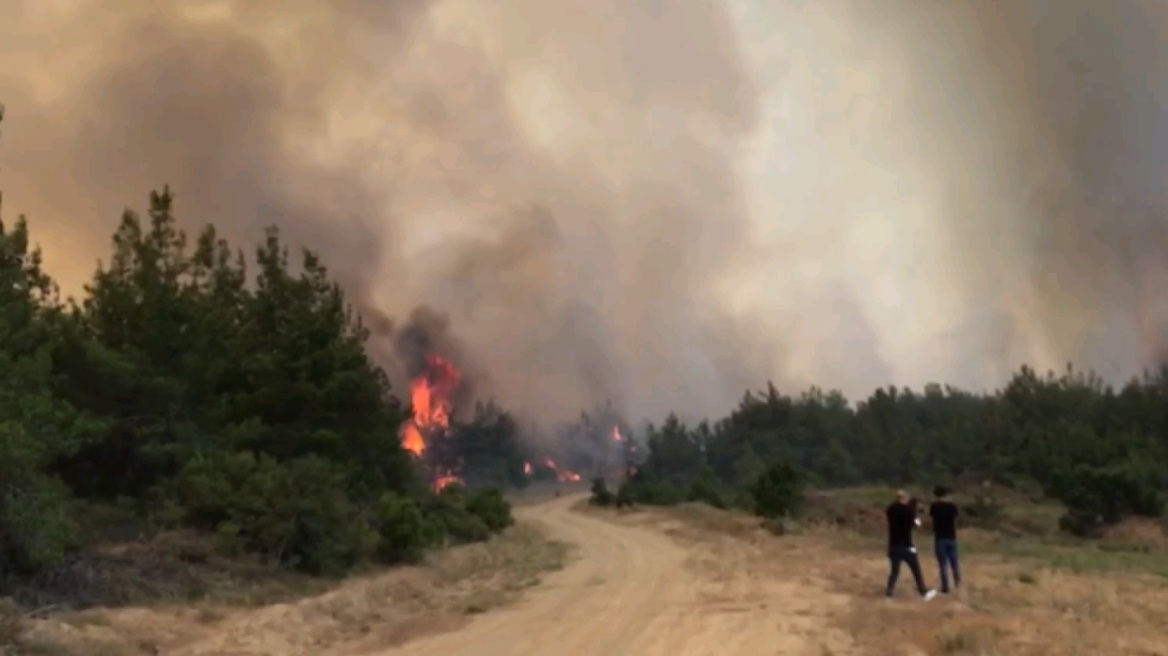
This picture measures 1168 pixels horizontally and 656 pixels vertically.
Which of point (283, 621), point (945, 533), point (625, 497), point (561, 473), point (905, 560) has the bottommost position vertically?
point (283, 621)

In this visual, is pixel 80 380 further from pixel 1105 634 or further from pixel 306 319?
pixel 1105 634

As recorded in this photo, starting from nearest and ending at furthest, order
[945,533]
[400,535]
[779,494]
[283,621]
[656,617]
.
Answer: [283,621] → [656,617] → [945,533] → [400,535] → [779,494]

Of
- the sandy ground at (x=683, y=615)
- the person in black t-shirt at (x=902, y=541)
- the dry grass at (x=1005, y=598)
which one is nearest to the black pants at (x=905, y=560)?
the person in black t-shirt at (x=902, y=541)

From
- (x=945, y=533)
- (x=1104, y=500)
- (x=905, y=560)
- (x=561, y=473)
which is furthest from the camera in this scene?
(x=561, y=473)

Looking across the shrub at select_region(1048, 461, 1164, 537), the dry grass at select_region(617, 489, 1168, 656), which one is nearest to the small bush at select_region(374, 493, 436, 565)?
the dry grass at select_region(617, 489, 1168, 656)

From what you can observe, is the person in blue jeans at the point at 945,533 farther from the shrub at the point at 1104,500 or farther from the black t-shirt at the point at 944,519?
the shrub at the point at 1104,500

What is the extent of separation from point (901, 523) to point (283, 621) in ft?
38.7

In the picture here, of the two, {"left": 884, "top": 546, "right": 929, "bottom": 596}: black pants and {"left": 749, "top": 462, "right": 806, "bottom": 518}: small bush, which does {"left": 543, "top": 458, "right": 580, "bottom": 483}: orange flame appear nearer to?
{"left": 749, "top": 462, "right": 806, "bottom": 518}: small bush

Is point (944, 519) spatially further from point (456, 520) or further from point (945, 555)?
point (456, 520)

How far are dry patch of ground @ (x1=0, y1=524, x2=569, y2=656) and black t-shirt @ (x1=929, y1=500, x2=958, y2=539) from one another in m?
9.37

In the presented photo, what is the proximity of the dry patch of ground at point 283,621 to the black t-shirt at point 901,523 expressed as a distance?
852 centimetres

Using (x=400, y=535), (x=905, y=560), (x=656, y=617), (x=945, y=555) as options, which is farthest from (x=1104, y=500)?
(x=656, y=617)

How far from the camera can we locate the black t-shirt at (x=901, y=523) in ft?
61.0

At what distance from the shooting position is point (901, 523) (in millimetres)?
18672
